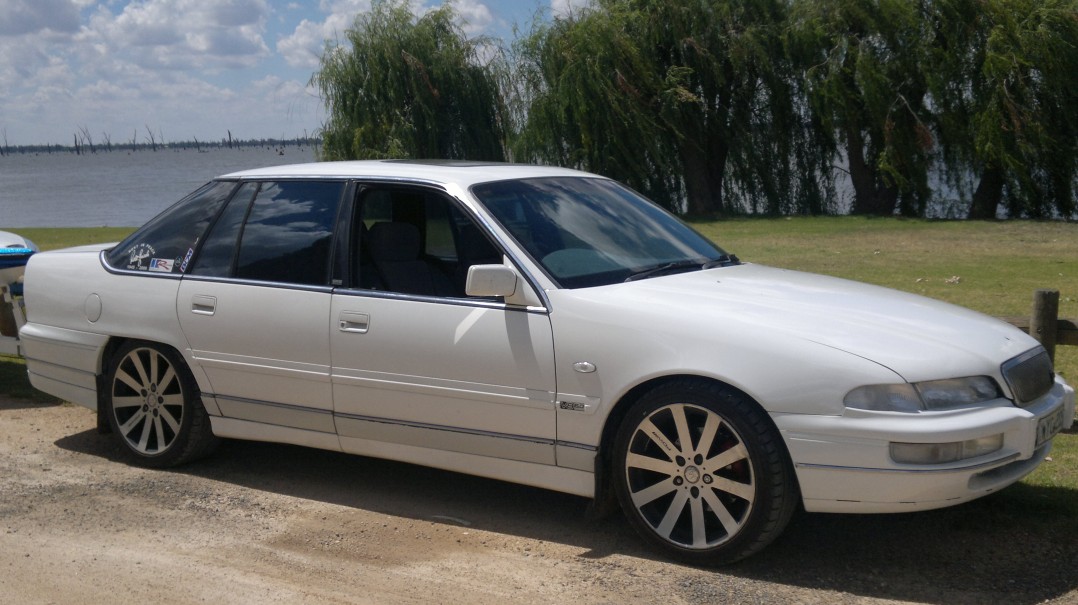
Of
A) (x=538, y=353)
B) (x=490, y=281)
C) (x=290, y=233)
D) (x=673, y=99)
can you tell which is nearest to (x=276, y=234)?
(x=290, y=233)

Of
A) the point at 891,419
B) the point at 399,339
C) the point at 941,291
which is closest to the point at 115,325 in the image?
the point at 399,339

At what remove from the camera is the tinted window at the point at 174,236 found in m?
6.46

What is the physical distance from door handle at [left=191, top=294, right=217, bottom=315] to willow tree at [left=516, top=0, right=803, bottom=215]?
73.5 ft

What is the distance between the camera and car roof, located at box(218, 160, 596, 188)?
5.86m

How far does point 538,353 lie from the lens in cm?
511

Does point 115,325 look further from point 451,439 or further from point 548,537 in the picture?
point 548,537

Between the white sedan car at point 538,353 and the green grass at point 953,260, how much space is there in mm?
587

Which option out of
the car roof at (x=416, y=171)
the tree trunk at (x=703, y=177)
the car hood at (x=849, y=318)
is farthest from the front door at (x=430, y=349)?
the tree trunk at (x=703, y=177)

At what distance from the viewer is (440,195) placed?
5785mm

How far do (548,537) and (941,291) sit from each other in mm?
10057

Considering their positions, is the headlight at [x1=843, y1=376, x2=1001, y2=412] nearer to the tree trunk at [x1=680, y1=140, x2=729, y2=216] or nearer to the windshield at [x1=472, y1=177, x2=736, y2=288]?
the windshield at [x1=472, y1=177, x2=736, y2=288]

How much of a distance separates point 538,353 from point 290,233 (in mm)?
1748

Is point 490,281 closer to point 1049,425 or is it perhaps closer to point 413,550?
point 413,550

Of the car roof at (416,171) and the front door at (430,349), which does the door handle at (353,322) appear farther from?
the car roof at (416,171)
